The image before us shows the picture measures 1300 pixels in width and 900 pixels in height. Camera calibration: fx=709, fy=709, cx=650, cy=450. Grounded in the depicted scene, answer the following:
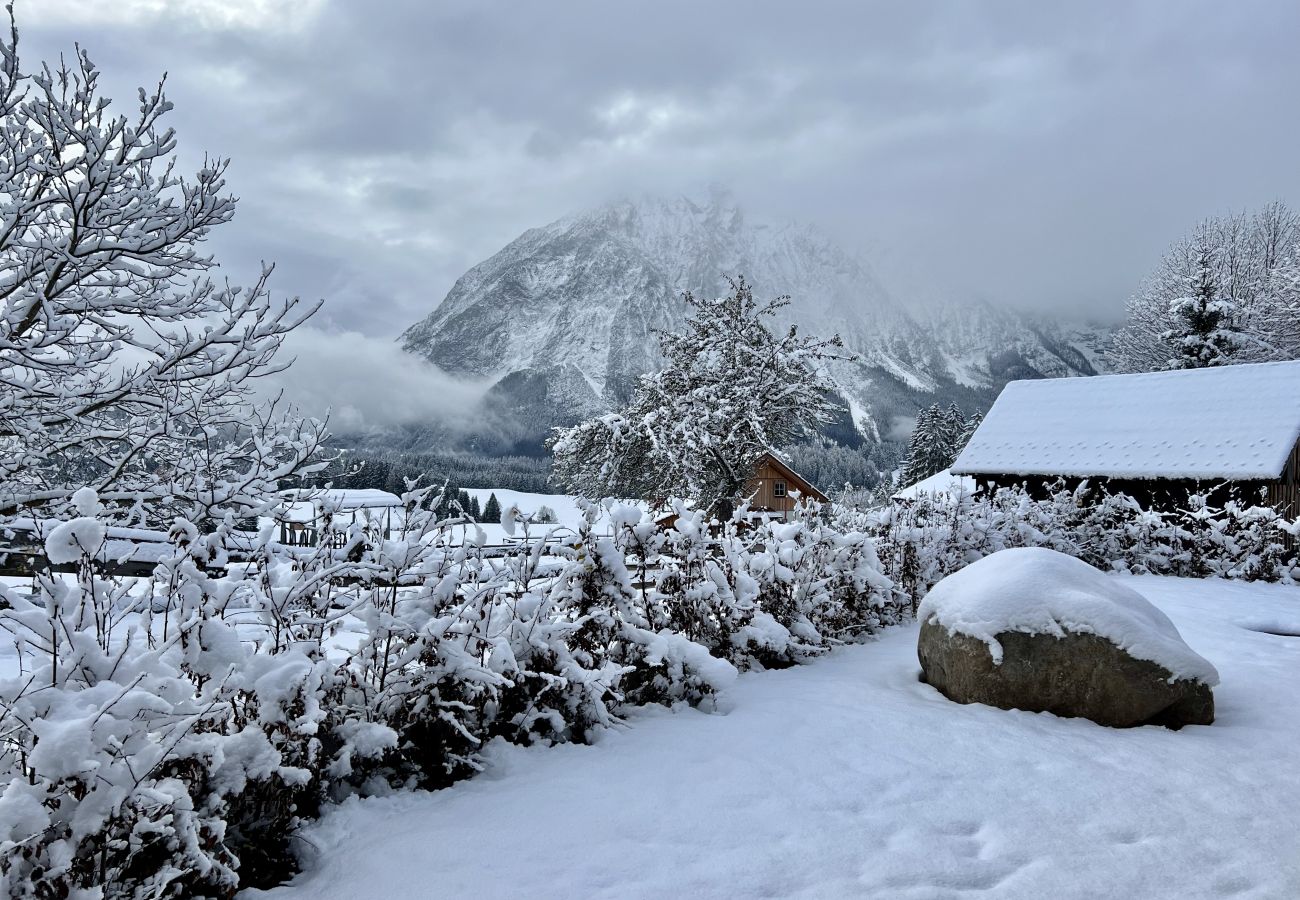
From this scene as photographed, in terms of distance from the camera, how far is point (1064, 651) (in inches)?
188

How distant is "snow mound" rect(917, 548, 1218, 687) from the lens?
4.70 metres

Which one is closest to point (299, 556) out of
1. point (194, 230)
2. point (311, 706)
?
point (311, 706)

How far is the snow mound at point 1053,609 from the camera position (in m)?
4.70

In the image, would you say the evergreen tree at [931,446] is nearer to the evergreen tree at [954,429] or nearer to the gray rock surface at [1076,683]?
the evergreen tree at [954,429]

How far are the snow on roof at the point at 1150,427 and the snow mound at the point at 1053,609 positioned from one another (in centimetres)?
1375

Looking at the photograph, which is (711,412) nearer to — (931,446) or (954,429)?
(931,446)

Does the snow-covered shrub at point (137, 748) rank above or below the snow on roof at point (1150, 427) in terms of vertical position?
below

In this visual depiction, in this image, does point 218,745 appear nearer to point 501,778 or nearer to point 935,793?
point 501,778

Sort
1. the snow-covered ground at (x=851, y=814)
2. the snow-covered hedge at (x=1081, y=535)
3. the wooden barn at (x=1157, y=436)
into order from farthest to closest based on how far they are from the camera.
A: 1. the wooden barn at (x=1157, y=436)
2. the snow-covered hedge at (x=1081, y=535)
3. the snow-covered ground at (x=851, y=814)

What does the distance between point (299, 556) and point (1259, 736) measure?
19.3 ft

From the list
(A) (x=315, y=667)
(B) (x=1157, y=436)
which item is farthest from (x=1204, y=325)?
(A) (x=315, y=667)

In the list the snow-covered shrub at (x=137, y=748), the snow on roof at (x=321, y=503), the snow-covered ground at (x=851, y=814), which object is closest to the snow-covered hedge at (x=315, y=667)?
the snow-covered shrub at (x=137, y=748)

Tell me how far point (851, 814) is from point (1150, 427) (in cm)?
1892

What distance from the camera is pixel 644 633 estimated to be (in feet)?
16.1
